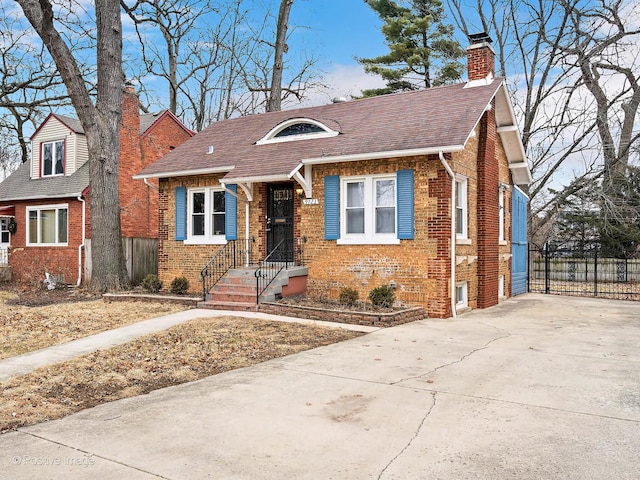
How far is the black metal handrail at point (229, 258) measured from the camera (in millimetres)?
14867

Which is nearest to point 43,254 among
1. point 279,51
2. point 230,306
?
point 230,306

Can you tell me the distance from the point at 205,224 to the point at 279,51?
1301 cm

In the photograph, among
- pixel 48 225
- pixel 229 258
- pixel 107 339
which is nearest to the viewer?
Result: pixel 107 339

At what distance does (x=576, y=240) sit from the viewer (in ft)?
88.7

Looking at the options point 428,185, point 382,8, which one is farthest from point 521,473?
point 382,8

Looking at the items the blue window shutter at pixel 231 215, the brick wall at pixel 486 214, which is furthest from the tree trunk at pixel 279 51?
the brick wall at pixel 486 214

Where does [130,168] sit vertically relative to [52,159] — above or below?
below

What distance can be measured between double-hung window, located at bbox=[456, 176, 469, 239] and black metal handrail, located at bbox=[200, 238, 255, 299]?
5506mm

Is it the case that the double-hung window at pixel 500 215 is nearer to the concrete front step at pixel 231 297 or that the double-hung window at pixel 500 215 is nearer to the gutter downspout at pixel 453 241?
the gutter downspout at pixel 453 241

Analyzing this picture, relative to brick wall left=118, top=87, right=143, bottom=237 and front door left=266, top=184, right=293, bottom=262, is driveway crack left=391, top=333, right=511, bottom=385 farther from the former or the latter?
brick wall left=118, top=87, right=143, bottom=237

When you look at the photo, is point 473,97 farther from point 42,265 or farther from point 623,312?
point 42,265

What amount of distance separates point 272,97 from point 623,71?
15.7 meters

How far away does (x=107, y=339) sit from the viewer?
9289 millimetres

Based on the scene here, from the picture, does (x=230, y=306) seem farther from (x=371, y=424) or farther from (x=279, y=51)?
(x=279, y=51)
